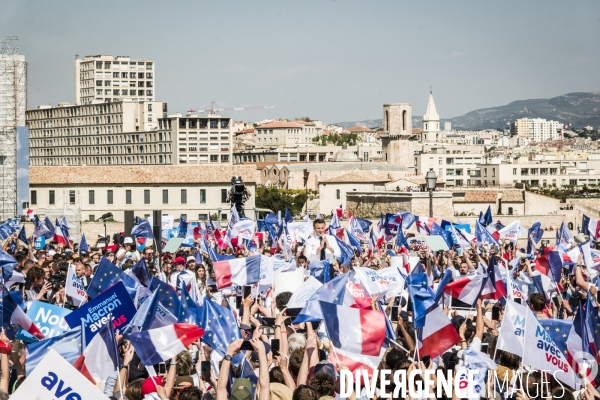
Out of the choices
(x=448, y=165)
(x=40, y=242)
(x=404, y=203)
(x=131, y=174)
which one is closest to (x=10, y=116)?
(x=131, y=174)

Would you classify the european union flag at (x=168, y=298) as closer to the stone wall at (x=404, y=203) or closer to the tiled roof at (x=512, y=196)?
the stone wall at (x=404, y=203)

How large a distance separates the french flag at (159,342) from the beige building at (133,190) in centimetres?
5644

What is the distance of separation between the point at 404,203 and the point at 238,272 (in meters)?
51.1

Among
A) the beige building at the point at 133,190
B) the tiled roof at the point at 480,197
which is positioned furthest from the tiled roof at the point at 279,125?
the beige building at the point at 133,190

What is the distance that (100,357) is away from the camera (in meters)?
8.38

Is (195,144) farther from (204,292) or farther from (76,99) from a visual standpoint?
(204,292)

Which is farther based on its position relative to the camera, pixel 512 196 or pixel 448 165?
pixel 448 165

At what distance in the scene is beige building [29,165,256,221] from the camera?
65.8 meters

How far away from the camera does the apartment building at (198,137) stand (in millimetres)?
137125

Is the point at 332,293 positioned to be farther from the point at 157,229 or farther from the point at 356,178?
the point at 356,178

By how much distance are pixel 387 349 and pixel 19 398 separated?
3.94 metres

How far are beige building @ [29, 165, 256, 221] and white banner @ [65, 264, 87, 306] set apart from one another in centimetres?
5124

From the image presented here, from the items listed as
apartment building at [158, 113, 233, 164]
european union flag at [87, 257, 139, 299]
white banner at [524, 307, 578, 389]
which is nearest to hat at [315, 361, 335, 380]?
white banner at [524, 307, 578, 389]

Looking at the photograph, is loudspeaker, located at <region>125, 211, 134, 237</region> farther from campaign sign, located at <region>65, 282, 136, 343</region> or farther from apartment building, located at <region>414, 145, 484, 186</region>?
apartment building, located at <region>414, 145, 484, 186</region>
